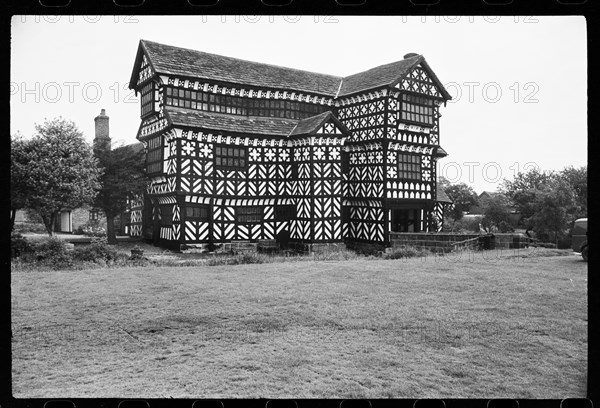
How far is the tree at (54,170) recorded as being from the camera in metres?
16.1

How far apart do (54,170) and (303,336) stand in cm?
1384

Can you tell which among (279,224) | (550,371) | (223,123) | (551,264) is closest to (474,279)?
(551,264)

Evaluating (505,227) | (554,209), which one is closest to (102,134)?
(554,209)

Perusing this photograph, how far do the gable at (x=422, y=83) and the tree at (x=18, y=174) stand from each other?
1795 centimetres

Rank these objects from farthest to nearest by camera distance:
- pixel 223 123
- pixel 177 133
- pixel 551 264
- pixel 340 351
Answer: pixel 223 123, pixel 177 133, pixel 551 264, pixel 340 351

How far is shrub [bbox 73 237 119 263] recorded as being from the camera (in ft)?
51.5

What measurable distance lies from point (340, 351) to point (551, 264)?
975cm

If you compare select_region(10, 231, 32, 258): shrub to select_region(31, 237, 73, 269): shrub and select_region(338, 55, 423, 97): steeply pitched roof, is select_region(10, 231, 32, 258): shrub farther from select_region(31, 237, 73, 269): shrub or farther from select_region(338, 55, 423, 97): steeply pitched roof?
select_region(338, 55, 423, 97): steeply pitched roof

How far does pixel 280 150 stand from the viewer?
77.2ft

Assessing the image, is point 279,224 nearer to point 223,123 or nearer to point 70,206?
point 223,123

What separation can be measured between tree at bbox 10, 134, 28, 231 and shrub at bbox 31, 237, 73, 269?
177 cm

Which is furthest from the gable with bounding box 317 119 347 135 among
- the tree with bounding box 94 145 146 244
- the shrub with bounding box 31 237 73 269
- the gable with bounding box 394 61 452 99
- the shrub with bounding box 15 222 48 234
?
the shrub with bounding box 15 222 48 234

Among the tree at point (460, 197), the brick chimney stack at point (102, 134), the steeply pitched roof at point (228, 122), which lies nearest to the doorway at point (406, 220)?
the tree at point (460, 197)
